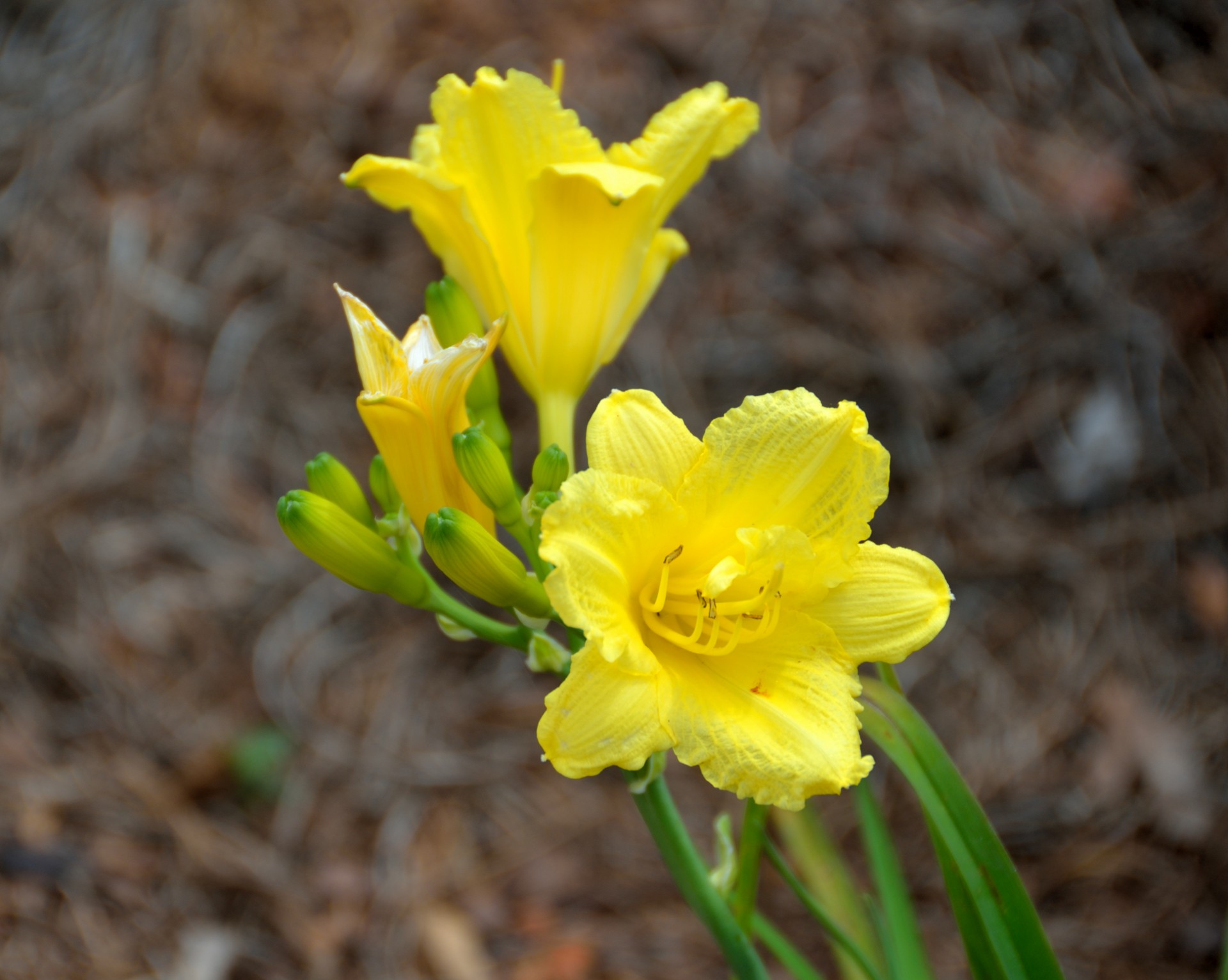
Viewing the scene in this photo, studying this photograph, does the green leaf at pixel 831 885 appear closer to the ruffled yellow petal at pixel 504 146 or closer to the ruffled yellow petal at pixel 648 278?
the ruffled yellow petal at pixel 648 278

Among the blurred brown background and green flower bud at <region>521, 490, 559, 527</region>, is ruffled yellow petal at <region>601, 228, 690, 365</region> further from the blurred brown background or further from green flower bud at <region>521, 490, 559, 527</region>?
the blurred brown background

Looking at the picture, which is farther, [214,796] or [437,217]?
[214,796]

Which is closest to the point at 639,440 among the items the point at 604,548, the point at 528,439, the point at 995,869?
the point at 604,548

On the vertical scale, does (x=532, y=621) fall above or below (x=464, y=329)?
below

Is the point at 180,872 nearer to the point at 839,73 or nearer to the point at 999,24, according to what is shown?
the point at 839,73

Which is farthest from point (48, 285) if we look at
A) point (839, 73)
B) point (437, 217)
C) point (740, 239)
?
point (839, 73)

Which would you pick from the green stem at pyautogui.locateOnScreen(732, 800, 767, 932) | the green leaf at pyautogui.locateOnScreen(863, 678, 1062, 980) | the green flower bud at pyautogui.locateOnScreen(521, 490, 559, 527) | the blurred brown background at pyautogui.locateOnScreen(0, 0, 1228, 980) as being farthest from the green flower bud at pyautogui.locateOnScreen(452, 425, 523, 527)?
the blurred brown background at pyautogui.locateOnScreen(0, 0, 1228, 980)

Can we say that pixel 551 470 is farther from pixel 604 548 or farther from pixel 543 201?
pixel 543 201
